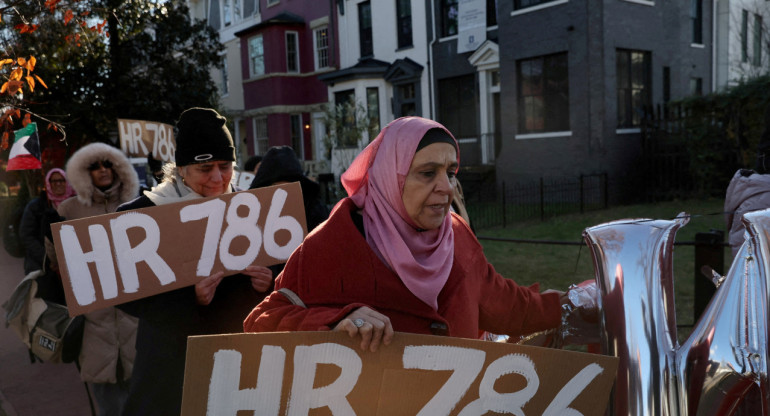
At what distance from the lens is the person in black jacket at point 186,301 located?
275 cm

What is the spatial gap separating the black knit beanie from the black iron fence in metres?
11.1

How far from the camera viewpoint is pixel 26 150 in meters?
5.55

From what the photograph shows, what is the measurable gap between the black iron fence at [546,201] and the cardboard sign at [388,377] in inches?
478

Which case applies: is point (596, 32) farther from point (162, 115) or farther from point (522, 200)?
point (162, 115)

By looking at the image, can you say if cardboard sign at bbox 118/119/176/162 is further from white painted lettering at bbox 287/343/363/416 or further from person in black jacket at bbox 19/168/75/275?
white painted lettering at bbox 287/343/363/416

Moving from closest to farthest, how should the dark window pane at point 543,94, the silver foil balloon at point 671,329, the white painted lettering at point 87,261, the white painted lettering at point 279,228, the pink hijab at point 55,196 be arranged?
the silver foil balloon at point 671,329 < the white painted lettering at point 87,261 < the white painted lettering at point 279,228 < the pink hijab at point 55,196 < the dark window pane at point 543,94

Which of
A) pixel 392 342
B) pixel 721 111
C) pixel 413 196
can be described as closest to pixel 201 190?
pixel 413 196

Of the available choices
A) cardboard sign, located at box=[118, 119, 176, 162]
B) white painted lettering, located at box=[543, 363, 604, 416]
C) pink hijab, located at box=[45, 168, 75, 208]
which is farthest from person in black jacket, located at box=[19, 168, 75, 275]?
white painted lettering, located at box=[543, 363, 604, 416]

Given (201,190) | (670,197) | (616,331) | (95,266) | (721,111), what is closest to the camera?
(616,331)

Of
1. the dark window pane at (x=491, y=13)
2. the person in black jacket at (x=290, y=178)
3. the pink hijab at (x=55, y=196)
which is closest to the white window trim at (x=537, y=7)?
the dark window pane at (x=491, y=13)

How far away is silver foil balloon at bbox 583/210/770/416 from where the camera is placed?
5.18 ft

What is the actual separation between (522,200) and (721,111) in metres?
5.28

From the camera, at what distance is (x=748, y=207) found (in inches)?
127

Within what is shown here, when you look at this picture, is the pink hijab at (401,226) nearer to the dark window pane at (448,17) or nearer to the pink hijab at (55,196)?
the pink hijab at (55,196)
